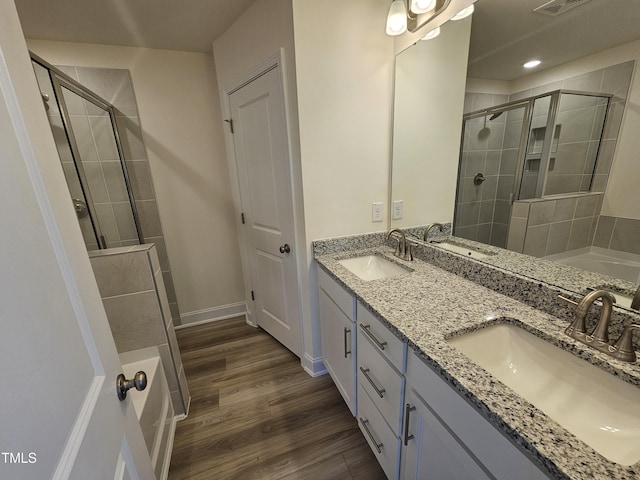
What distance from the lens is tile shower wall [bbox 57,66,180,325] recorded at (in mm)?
1966

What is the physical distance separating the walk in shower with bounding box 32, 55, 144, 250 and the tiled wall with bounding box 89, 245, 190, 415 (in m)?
0.57

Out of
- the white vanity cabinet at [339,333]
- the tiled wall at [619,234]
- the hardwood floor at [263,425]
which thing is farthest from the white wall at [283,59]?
the tiled wall at [619,234]

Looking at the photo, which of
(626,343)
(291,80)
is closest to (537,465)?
(626,343)

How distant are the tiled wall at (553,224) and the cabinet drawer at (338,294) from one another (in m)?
0.75

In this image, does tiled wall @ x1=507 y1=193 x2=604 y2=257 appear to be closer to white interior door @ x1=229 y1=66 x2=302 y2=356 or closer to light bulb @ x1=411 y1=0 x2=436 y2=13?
light bulb @ x1=411 y1=0 x2=436 y2=13

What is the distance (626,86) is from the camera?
753mm

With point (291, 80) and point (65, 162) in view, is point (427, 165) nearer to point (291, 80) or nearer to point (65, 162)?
point (291, 80)

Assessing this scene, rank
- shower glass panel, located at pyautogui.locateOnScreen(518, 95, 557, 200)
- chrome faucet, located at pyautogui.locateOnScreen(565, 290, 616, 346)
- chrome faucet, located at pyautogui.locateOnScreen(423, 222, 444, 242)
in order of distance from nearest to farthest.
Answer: chrome faucet, located at pyautogui.locateOnScreen(565, 290, 616, 346) → shower glass panel, located at pyautogui.locateOnScreen(518, 95, 557, 200) → chrome faucet, located at pyautogui.locateOnScreen(423, 222, 444, 242)

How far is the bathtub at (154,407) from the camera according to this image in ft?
3.87

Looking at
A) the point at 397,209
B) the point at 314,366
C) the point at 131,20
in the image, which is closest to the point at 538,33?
the point at 397,209

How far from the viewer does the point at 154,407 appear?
1285 millimetres

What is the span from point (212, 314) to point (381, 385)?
2.06m

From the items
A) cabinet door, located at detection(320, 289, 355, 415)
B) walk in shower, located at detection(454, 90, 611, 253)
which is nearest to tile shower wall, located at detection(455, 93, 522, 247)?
walk in shower, located at detection(454, 90, 611, 253)

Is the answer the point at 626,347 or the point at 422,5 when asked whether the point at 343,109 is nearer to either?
the point at 422,5
